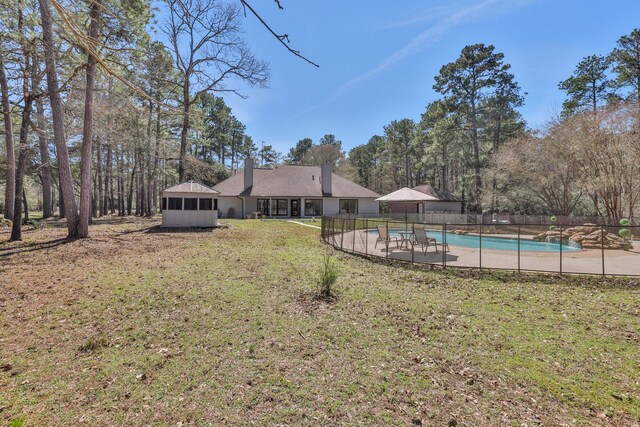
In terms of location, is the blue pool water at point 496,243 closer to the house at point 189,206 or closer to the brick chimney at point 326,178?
the house at point 189,206

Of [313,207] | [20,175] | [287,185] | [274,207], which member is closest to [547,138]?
[313,207]

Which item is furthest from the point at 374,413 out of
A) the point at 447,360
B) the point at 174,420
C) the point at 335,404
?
the point at 174,420

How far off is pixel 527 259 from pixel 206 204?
16.7 meters

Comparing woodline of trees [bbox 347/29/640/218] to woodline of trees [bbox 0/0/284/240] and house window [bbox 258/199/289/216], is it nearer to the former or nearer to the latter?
house window [bbox 258/199/289/216]

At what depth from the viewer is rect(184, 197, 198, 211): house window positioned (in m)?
17.9

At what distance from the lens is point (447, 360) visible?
3.62 meters

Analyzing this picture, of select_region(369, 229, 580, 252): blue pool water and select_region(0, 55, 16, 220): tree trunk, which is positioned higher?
select_region(0, 55, 16, 220): tree trunk

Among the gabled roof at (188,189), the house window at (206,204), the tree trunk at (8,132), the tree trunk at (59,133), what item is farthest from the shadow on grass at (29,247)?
the house window at (206,204)

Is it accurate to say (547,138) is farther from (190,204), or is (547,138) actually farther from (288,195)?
(190,204)

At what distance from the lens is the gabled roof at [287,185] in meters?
28.5

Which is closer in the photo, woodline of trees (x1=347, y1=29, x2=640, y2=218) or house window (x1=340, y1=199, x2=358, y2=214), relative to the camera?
woodline of trees (x1=347, y1=29, x2=640, y2=218)

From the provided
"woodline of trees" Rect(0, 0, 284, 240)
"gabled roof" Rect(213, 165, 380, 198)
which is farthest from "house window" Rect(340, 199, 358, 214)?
"woodline of trees" Rect(0, 0, 284, 240)

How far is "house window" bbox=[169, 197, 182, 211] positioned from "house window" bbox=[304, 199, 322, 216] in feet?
46.8

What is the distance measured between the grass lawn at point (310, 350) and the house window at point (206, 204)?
10914mm
